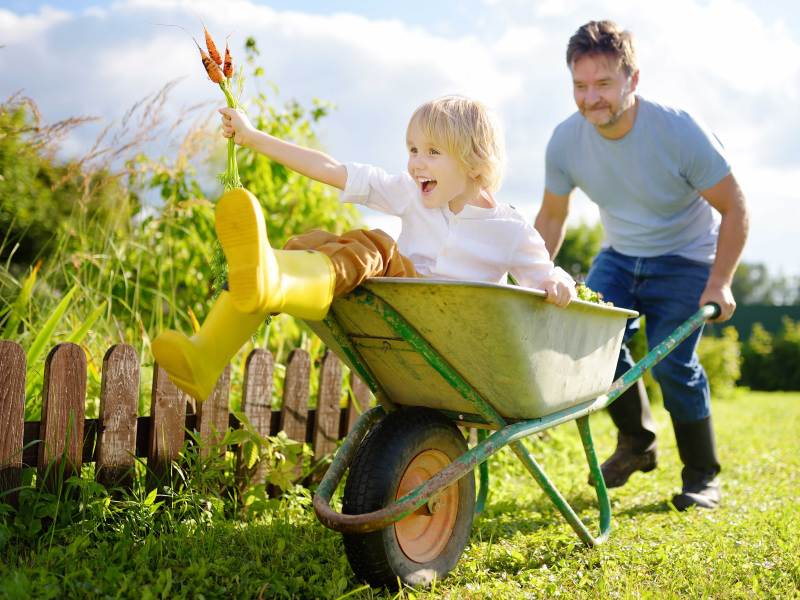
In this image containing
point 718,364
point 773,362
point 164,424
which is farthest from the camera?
point 773,362

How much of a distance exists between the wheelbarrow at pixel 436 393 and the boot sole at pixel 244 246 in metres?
0.36

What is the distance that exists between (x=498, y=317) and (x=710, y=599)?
106 centimetres

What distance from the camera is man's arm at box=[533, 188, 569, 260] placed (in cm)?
343

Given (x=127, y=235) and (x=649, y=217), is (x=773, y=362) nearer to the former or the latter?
(x=649, y=217)

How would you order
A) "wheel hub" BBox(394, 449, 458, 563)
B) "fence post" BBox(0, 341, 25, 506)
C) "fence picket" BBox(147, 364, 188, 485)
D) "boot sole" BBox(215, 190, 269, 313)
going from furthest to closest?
1. "fence picket" BBox(147, 364, 188, 485)
2. "fence post" BBox(0, 341, 25, 506)
3. "wheel hub" BBox(394, 449, 458, 563)
4. "boot sole" BBox(215, 190, 269, 313)

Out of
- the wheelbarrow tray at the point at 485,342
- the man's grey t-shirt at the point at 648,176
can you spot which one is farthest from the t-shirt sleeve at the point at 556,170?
the wheelbarrow tray at the point at 485,342

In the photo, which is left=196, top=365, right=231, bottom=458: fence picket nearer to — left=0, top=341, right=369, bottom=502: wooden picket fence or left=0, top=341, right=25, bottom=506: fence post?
left=0, top=341, right=369, bottom=502: wooden picket fence

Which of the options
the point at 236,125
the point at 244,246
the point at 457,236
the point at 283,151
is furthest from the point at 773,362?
the point at 244,246

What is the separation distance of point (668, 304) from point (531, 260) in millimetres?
1408

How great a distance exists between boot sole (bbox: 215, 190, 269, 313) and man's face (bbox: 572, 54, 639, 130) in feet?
6.18

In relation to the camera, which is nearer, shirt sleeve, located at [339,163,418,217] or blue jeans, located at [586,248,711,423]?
shirt sleeve, located at [339,163,418,217]

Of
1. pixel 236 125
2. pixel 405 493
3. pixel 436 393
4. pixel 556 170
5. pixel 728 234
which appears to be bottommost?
pixel 405 493

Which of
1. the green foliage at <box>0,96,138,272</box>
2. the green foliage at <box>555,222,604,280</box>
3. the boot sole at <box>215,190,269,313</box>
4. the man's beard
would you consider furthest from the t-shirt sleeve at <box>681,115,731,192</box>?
the green foliage at <box>555,222,604,280</box>

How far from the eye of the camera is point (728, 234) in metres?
2.99
